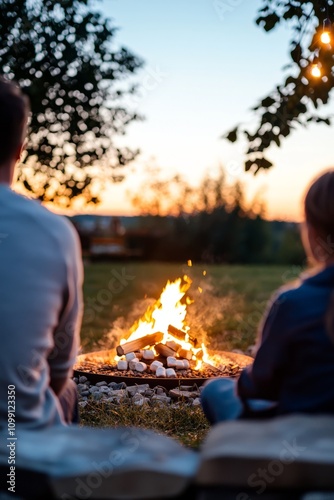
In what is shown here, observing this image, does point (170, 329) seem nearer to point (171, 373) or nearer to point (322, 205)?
point (171, 373)

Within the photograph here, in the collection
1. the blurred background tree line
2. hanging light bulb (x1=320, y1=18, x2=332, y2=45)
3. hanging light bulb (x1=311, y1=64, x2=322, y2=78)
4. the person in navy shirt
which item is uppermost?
hanging light bulb (x1=320, y1=18, x2=332, y2=45)

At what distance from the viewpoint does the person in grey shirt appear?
8.03 feet

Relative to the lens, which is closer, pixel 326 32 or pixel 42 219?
pixel 42 219

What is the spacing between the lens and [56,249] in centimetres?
249

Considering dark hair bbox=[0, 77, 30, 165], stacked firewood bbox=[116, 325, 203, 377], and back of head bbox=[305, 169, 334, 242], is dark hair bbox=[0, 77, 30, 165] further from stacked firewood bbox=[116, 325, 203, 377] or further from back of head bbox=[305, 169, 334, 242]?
stacked firewood bbox=[116, 325, 203, 377]

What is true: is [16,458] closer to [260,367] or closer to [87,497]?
[87,497]

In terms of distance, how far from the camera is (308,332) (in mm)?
2480

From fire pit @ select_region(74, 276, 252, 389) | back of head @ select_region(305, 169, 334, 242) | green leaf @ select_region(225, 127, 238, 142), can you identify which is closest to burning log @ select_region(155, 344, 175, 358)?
fire pit @ select_region(74, 276, 252, 389)

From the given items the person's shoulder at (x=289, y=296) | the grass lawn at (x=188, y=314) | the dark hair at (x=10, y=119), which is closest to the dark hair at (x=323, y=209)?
the person's shoulder at (x=289, y=296)

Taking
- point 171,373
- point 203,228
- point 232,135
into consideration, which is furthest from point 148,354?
point 203,228

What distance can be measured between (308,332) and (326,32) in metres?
3.76

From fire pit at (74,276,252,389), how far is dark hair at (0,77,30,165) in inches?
130

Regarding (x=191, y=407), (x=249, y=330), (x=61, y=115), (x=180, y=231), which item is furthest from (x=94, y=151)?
(x=180, y=231)

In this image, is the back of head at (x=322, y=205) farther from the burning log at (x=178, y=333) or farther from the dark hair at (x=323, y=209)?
the burning log at (x=178, y=333)
